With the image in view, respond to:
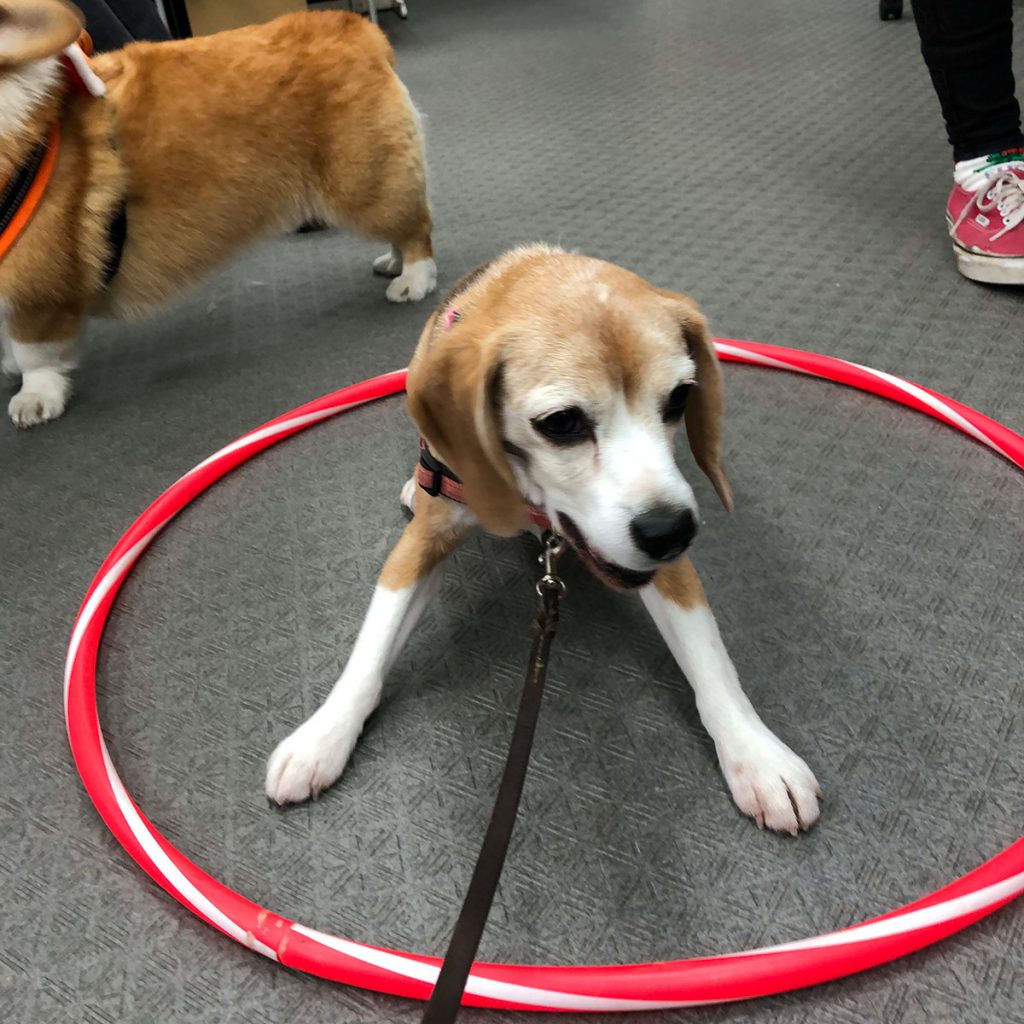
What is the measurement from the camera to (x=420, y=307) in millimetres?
2148

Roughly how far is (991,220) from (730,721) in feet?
5.08

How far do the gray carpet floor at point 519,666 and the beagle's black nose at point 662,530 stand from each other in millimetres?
320

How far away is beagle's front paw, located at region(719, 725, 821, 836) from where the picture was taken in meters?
0.92

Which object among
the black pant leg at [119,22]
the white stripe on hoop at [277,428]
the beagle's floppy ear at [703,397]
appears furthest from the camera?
the black pant leg at [119,22]

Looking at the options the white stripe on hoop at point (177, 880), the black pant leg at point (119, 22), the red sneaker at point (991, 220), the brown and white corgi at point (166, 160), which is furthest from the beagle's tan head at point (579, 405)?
the black pant leg at point (119, 22)

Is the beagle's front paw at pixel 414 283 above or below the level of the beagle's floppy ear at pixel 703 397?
below

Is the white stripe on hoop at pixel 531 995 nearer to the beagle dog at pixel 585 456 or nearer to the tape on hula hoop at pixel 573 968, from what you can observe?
the tape on hula hoop at pixel 573 968

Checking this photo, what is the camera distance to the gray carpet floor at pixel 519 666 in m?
0.88

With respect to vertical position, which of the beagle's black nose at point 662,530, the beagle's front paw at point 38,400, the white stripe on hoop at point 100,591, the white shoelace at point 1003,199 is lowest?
the beagle's front paw at point 38,400

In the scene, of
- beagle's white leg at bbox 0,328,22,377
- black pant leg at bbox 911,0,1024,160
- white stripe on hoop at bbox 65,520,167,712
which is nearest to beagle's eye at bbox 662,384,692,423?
white stripe on hoop at bbox 65,520,167,712

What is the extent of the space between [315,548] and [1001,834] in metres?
1.06

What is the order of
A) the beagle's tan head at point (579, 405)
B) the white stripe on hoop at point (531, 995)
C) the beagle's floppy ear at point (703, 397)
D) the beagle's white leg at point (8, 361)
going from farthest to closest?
the beagle's white leg at point (8, 361) → the beagle's floppy ear at point (703, 397) → the beagle's tan head at point (579, 405) → the white stripe on hoop at point (531, 995)

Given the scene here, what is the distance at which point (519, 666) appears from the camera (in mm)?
1175

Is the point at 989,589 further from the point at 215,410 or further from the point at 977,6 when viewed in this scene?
the point at 215,410
